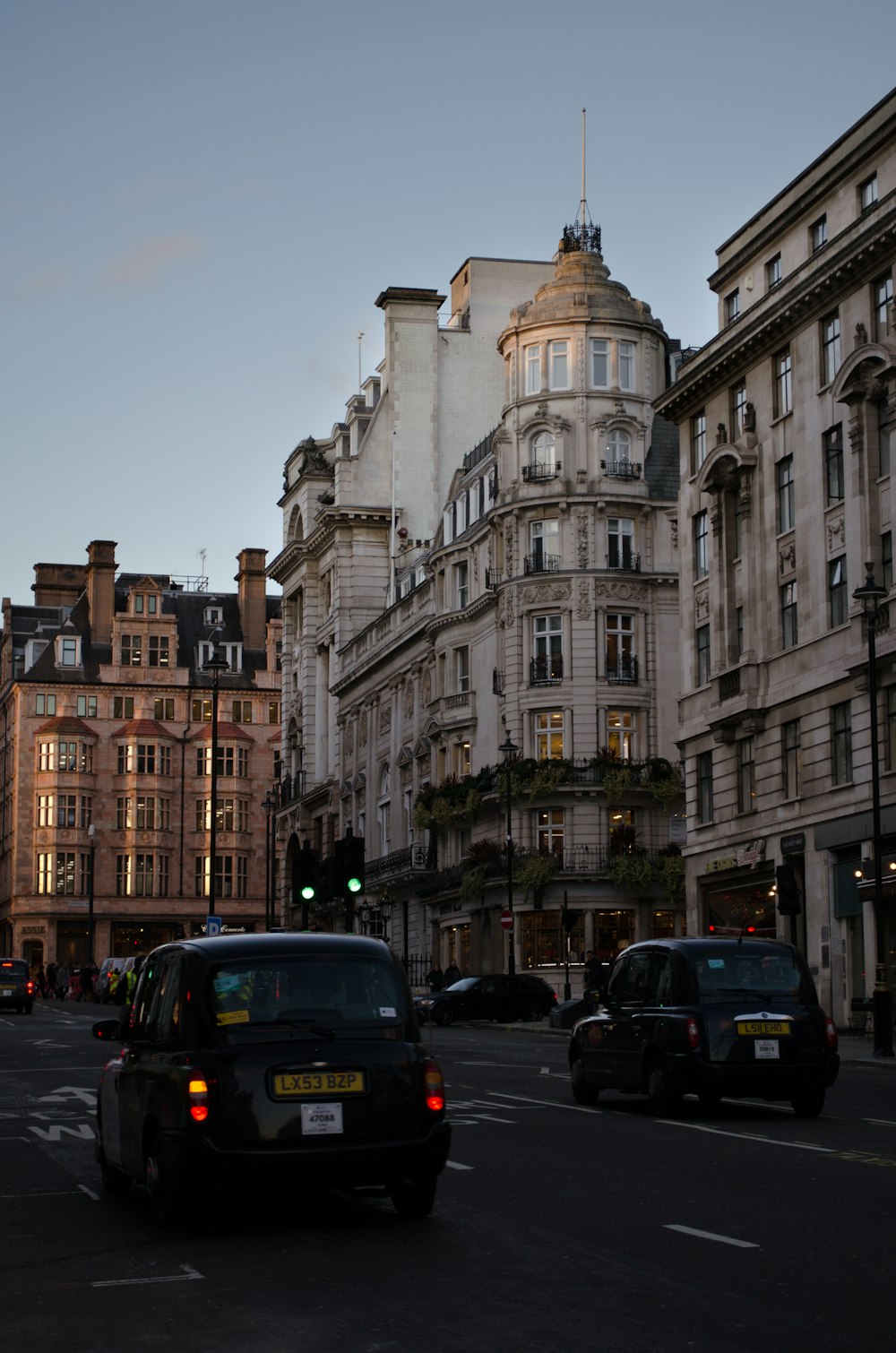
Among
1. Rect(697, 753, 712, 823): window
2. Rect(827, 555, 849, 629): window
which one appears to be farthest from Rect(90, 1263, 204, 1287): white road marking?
Rect(697, 753, 712, 823): window

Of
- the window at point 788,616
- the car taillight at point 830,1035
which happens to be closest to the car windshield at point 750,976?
the car taillight at point 830,1035

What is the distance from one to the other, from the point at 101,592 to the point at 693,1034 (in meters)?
106

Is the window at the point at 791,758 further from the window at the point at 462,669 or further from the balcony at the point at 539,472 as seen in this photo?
the window at the point at 462,669

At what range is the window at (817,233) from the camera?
45.5 m

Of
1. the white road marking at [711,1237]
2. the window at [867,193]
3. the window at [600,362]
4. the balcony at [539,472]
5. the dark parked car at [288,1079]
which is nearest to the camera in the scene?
the white road marking at [711,1237]

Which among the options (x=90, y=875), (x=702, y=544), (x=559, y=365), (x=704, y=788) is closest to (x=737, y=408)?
(x=702, y=544)

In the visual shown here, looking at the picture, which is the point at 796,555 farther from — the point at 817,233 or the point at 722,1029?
Result: the point at 722,1029

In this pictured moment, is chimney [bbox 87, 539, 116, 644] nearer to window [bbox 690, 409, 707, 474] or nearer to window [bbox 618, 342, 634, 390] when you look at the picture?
window [bbox 618, 342, 634, 390]

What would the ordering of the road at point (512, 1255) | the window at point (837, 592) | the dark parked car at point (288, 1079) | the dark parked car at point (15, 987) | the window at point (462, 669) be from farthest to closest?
the window at point (462, 669)
the dark parked car at point (15, 987)
the window at point (837, 592)
the dark parked car at point (288, 1079)
the road at point (512, 1255)

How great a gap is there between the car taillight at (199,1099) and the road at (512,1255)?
27.7 inches

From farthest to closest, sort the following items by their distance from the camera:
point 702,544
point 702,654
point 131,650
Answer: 1. point 131,650
2. point 702,544
3. point 702,654

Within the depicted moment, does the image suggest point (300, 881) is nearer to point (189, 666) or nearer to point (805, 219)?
point (805, 219)

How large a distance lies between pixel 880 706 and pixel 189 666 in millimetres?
85459

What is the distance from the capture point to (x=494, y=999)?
53156 mm
